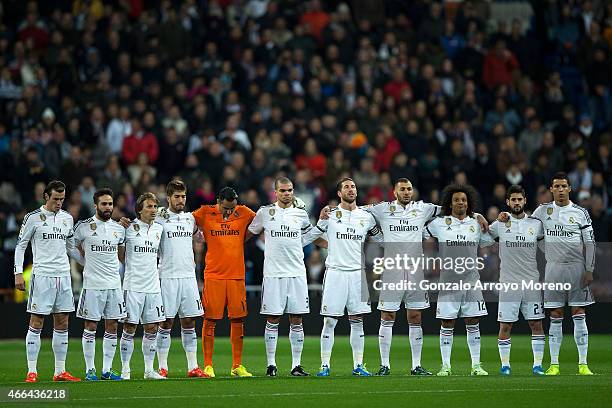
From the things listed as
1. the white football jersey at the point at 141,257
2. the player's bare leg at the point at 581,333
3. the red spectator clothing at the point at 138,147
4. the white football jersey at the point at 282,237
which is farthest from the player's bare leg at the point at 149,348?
the red spectator clothing at the point at 138,147

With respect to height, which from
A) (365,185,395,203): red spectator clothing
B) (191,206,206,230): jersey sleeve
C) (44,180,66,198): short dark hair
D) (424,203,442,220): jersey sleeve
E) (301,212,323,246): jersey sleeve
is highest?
(365,185,395,203): red spectator clothing

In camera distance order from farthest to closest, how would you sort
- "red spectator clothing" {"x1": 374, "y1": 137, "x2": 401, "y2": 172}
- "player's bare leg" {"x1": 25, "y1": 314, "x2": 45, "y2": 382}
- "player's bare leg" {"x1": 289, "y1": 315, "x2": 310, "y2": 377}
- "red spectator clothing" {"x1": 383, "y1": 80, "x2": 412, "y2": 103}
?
1. "red spectator clothing" {"x1": 383, "y1": 80, "x2": 412, "y2": 103}
2. "red spectator clothing" {"x1": 374, "y1": 137, "x2": 401, "y2": 172}
3. "player's bare leg" {"x1": 289, "y1": 315, "x2": 310, "y2": 377}
4. "player's bare leg" {"x1": 25, "y1": 314, "x2": 45, "y2": 382}

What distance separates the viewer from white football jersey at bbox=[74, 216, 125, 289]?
1867 cm

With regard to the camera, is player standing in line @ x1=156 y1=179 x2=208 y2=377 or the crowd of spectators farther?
the crowd of spectators

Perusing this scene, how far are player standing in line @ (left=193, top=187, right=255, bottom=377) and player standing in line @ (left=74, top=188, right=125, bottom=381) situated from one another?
1250mm

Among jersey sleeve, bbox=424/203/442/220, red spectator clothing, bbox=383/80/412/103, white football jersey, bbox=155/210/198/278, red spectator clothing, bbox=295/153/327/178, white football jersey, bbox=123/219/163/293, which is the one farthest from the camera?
red spectator clothing, bbox=383/80/412/103

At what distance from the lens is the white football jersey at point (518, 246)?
19.1 meters

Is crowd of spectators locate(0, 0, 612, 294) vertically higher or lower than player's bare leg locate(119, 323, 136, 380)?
higher

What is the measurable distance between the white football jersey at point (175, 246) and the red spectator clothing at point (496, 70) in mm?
14960

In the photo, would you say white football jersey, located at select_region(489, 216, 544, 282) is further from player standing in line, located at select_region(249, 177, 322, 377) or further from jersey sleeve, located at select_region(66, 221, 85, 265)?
jersey sleeve, located at select_region(66, 221, 85, 265)

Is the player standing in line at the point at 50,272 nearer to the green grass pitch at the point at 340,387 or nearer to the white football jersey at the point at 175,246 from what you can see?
the green grass pitch at the point at 340,387

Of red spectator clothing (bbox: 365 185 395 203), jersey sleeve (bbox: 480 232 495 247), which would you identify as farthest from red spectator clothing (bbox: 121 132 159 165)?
jersey sleeve (bbox: 480 232 495 247)

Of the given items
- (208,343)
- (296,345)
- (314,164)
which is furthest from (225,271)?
(314,164)

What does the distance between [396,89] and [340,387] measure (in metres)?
15.1
